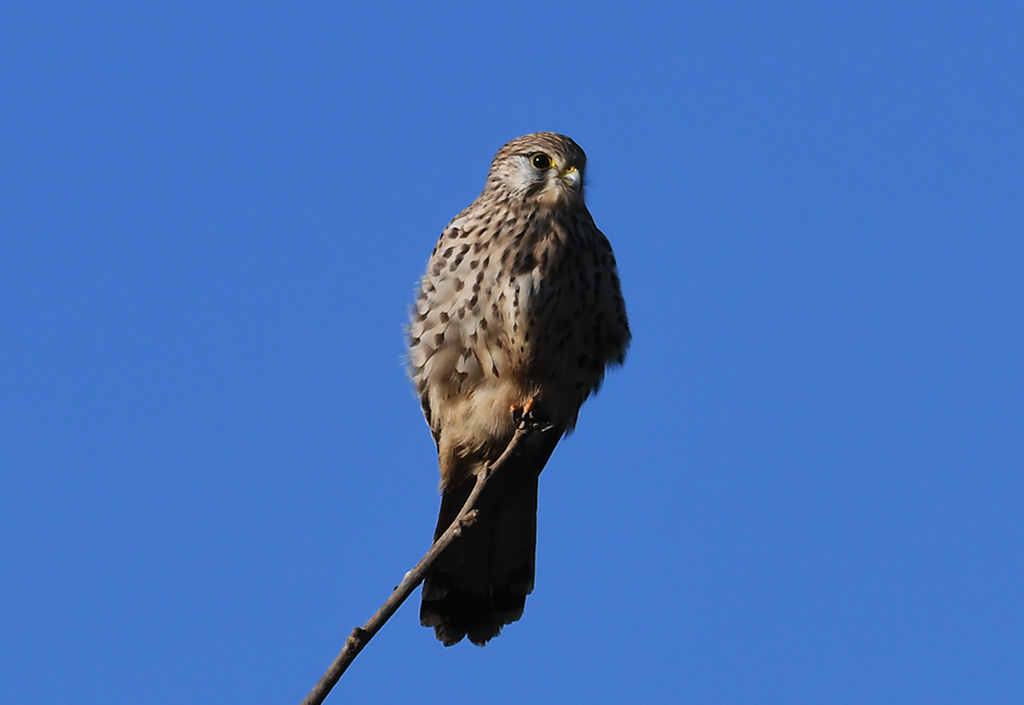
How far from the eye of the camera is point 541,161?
4.64m

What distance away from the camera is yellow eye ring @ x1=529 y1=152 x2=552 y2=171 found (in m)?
4.62

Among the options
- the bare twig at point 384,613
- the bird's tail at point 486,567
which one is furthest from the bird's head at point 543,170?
the bare twig at point 384,613

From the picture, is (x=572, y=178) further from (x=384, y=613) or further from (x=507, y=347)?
(x=384, y=613)

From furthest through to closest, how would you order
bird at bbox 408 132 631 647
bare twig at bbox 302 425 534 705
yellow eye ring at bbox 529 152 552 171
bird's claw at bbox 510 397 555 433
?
yellow eye ring at bbox 529 152 552 171 → bird at bbox 408 132 631 647 → bird's claw at bbox 510 397 555 433 → bare twig at bbox 302 425 534 705

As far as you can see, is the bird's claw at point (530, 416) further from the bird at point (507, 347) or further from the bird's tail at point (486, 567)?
the bird's tail at point (486, 567)

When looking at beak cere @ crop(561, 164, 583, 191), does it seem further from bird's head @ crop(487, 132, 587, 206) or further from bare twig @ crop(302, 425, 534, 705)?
bare twig @ crop(302, 425, 534, 705)

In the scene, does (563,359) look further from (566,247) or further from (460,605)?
(460,605)

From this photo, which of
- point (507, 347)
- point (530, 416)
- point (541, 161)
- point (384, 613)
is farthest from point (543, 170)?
point (384, 613)

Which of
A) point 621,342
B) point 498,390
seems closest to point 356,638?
point 498,390

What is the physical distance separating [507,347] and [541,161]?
0.75 m

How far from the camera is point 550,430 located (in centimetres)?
455

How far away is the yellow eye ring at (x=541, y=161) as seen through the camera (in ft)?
15.2

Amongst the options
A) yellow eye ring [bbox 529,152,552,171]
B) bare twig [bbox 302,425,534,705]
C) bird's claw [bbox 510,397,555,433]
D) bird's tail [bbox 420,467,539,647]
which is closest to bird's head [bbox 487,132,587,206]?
yellow eye ring [bbox 529,152,552,171]

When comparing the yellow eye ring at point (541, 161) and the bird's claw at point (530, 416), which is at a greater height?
the yellow eye ring at point (541, 161)
